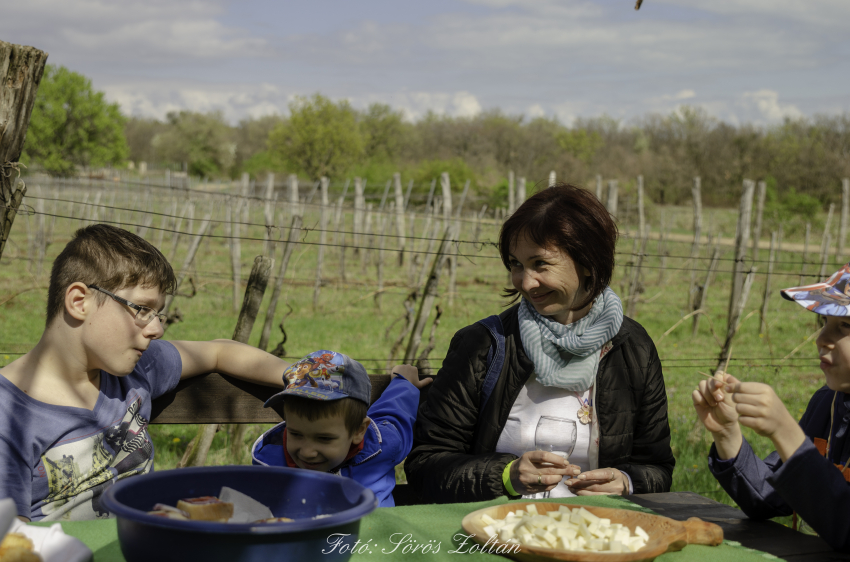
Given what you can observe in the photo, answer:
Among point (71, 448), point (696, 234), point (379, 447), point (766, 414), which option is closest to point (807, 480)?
point (766, 414)

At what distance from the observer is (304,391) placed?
6.08 ft

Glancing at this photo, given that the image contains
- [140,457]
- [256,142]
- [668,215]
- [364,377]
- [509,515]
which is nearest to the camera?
[509,515]

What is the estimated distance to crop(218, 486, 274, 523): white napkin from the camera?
127 centimetres

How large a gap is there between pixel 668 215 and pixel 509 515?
35314 millimetres

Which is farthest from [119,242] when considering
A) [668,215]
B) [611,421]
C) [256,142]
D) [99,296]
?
[256,142]

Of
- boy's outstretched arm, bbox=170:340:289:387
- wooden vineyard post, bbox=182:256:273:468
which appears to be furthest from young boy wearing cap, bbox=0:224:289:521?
wooden vineyard post, bbox=182:256:273:468

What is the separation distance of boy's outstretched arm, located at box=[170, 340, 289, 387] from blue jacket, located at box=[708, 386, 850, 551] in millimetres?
1347

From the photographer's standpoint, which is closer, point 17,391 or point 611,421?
point 17,391

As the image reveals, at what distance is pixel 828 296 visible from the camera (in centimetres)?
169

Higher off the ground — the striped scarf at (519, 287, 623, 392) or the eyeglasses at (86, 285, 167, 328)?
the eyeglasses at (86, 285, 167, 328)

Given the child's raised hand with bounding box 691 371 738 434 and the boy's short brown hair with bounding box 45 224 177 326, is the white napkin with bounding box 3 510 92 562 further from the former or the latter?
the child's raised hand with bounding box 691 371 738 434

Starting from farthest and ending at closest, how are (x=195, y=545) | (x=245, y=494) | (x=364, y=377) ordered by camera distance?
(x=364, y=377) < (x=245, y=494) < (x=195, y=545)

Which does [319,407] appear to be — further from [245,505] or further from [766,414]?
[766,414]

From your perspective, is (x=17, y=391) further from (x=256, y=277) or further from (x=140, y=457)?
(x=256, y=277)
